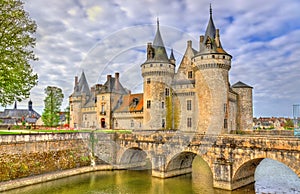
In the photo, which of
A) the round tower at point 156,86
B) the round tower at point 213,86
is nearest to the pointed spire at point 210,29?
the round tower at point 213,86

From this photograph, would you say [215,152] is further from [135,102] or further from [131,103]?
[131,103]

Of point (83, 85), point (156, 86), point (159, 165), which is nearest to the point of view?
point (159, 165)

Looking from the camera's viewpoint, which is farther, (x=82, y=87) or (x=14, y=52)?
(x=82, y=87)

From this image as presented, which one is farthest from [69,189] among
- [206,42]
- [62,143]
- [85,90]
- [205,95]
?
[85,90]

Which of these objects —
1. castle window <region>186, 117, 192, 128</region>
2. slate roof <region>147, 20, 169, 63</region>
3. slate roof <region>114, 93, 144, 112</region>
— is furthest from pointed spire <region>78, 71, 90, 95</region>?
castle window <region>186, 117, 192, 128</region>

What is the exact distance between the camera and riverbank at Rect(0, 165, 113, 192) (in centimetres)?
1809

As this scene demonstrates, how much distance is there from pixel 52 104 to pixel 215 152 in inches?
1282

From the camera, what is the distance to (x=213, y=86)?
2917 centimetres

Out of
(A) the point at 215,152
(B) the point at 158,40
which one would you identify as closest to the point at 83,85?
(B) the point at 158,40

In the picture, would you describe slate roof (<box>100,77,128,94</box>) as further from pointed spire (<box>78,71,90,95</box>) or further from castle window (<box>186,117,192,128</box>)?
castle window (<box>186,117,192,128</box>)

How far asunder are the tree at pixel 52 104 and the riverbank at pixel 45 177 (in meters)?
21.0

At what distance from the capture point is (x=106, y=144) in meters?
26.5

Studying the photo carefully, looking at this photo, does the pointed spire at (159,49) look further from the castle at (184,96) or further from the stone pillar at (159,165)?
the stone pillar at (159,165)

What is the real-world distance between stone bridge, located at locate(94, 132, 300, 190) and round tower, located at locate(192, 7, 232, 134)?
7.07m
